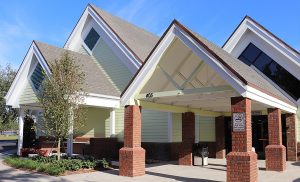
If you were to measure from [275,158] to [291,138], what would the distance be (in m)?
4.39

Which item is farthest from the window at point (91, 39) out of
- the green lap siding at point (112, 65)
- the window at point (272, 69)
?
the window at point (272, 69)

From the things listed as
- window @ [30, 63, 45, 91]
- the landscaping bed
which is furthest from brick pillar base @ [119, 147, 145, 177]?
window @ [30, 63, 45, 91]

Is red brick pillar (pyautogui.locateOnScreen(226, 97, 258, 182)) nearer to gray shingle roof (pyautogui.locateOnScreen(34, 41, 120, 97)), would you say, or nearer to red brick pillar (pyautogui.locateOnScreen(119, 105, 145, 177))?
red brick pillar (pyautogui.locateOnScreen(119, 105, 145, 177))

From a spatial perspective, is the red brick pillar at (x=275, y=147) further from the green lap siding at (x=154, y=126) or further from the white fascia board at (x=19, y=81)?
the white fascia board at (x=19, y=81)

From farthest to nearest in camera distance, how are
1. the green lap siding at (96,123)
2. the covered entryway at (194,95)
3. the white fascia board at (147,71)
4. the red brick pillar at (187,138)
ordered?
the green lap siding at (96,123) → the red brick pillar at (187,138) → the white fascia board at (147,71) → the covered entryway at (194,95)

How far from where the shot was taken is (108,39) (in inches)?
891

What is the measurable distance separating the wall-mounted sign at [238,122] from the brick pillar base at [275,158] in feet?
16.5

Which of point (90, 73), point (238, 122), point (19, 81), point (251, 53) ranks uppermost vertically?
point (251, 53)

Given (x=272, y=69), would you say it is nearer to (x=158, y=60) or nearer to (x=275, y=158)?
(x=275, y=158)

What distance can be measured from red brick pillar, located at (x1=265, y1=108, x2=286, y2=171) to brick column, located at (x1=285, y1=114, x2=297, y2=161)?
3936 millimetres

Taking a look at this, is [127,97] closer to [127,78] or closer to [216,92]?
[216,92]

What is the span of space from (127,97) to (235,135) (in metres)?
4.64

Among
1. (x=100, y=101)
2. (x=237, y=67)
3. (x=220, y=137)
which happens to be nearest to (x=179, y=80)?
(x=237, y=67)

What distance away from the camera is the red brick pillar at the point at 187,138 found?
16844 mm
